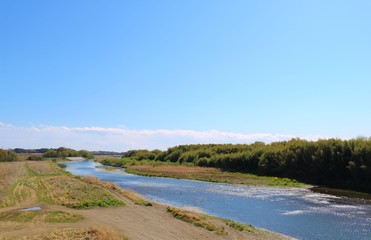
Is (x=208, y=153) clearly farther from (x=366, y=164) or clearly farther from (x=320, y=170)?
(x=366, y=164)

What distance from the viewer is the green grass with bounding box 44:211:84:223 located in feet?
85.5

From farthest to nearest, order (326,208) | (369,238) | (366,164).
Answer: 1. (366,164)
2. (326,208)
3. (369,238)

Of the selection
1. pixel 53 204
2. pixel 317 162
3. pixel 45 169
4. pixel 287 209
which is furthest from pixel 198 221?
pixel 45 169

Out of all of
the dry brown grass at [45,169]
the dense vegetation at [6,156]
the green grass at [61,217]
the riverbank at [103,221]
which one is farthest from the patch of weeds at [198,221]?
the dense vegetation at [6,156]

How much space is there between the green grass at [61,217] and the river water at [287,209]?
1304 centimetres

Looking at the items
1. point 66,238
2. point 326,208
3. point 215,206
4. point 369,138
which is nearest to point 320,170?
point 369,138

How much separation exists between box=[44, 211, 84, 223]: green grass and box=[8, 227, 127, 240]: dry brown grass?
4.03 meters

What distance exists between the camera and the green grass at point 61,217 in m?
26.0

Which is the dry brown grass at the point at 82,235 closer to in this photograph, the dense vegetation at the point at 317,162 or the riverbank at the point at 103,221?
the riverbank at the point at 103,221

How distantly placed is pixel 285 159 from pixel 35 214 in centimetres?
5816

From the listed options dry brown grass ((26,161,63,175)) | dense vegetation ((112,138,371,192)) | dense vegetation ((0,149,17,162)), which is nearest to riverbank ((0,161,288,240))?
dense vegetation ((112,138,371,192))

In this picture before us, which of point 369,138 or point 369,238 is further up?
point 369,138

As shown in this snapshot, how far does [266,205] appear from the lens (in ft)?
128

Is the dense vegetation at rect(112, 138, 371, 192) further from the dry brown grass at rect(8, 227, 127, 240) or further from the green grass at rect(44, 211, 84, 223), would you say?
the dry brown grass at rect(8, 227, 127, 240)
